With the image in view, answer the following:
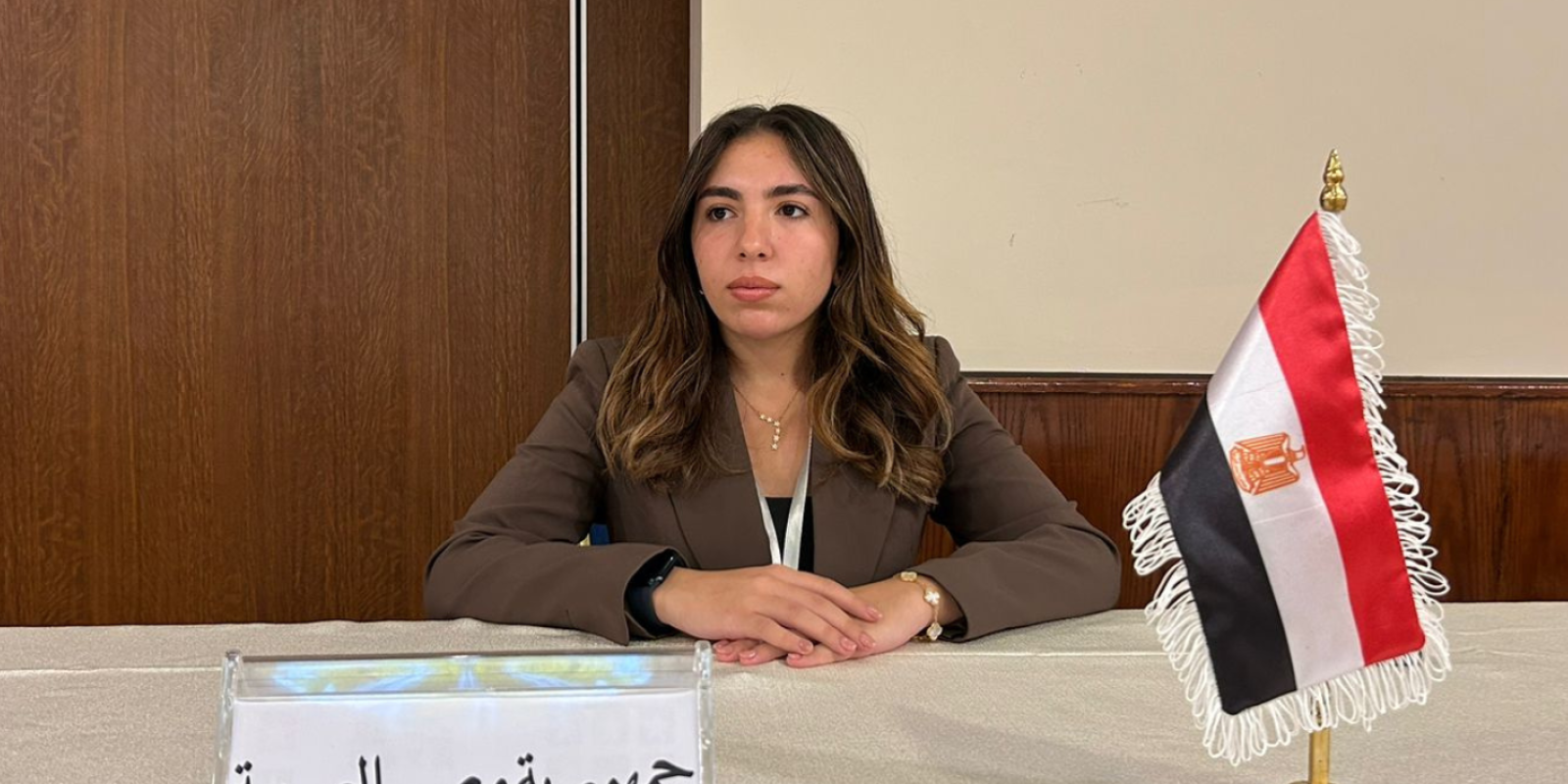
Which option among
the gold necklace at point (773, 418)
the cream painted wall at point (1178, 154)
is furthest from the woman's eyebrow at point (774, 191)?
the cream painted wall at point (1178, 154)

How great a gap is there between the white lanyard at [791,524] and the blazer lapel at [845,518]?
1 cm

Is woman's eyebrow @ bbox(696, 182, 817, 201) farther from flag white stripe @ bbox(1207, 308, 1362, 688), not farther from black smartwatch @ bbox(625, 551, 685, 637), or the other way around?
flag white stripe @ bbox(1207, 308, 1362, 688)

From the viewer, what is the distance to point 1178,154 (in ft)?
8.54

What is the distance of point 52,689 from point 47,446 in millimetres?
1956

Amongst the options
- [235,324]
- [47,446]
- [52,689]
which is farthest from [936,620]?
[47,446]

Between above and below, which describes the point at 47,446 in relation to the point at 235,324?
below

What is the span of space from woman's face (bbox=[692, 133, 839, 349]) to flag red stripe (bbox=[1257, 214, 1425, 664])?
1012 mm

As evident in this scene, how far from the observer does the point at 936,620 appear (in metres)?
1.30

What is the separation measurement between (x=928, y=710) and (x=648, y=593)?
15.4 inches

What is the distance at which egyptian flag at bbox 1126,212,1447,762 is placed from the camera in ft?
2.34

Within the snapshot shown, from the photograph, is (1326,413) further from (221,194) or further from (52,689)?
(221,194)

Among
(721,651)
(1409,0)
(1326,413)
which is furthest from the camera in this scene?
(1409,0)

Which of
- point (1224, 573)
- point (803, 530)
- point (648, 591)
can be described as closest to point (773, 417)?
point (803, 530)

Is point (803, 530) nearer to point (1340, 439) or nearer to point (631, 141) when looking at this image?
point (1340, 439)
